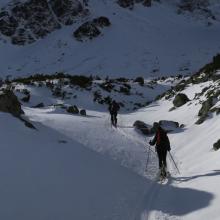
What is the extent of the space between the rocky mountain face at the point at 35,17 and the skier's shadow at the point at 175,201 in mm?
57176

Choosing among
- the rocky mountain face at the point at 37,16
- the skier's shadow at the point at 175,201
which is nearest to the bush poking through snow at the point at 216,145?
the skier's shadow at the point at 175,201

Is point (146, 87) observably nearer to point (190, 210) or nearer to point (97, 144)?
point (97, 144)

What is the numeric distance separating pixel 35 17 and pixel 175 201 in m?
62.7

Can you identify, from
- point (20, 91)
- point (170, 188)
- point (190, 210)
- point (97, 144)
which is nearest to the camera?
point (190, 210)

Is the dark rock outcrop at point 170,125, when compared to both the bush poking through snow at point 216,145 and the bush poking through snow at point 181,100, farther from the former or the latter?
the bush poking through snow at point 216,145

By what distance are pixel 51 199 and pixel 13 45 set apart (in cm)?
5732

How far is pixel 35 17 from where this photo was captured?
233 feet

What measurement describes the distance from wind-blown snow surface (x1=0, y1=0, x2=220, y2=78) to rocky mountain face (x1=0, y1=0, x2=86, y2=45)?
5.24 feet

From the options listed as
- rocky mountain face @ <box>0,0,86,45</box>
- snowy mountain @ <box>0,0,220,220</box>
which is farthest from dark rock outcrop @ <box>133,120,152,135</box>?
rocky mountain face @ <box>0,0,86,45</box>

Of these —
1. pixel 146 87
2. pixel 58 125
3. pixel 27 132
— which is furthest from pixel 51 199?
pixel 146 87

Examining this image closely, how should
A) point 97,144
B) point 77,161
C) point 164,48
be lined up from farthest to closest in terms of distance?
point 164,48 < point 97,144 < point 77,161

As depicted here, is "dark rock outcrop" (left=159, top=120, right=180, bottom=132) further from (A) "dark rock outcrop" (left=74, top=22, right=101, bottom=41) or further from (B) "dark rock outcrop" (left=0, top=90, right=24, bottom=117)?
(A) "dark rock outcrop" (left=74, top=22, right=101, bottom=41)

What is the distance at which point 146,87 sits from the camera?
40188 mm

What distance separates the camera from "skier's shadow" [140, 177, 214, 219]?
35.3 ft
